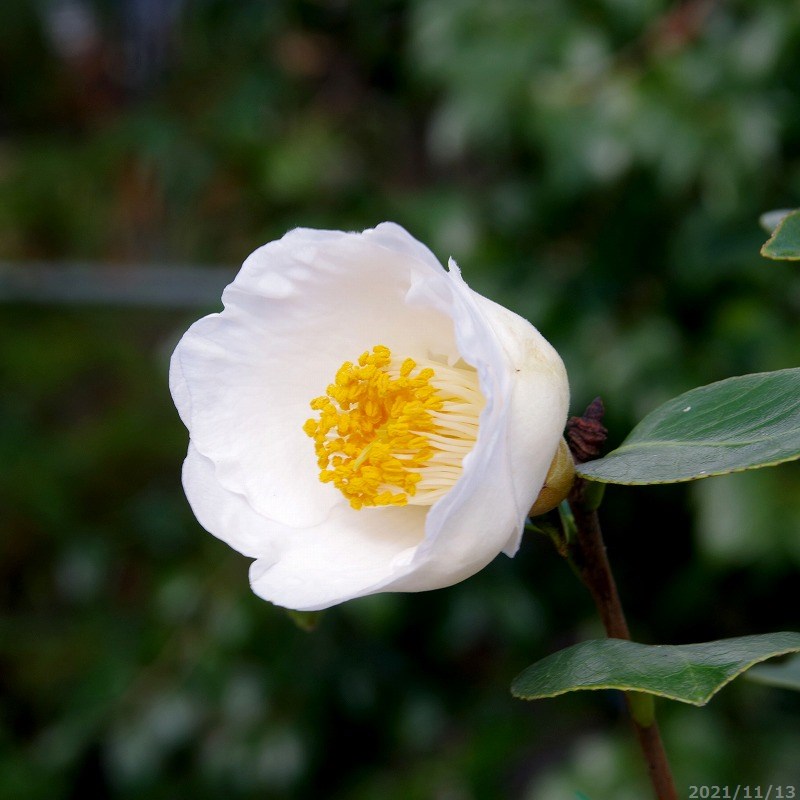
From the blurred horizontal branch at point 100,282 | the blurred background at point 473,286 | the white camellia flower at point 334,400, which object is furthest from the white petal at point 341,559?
the blurred horizontal branch at point 100,282

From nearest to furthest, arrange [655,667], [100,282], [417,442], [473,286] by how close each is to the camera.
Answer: [655,667] < [417,442] < [473,286] < [100,282]

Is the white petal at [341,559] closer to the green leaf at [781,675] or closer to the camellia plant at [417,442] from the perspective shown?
the camellia plant at [417,442]

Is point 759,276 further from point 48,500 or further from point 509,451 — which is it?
point 48,500

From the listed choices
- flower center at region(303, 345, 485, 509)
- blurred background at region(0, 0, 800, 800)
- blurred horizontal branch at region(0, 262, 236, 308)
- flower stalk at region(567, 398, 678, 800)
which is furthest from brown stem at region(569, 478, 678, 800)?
blurred horizontal branch at region(0, 262, 236, 308)

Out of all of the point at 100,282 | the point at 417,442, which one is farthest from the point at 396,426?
the point at 100,282

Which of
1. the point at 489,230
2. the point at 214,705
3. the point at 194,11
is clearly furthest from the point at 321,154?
the point at 214,705

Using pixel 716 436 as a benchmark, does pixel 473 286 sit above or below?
below

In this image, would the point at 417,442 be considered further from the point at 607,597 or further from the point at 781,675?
the point at 781,675
